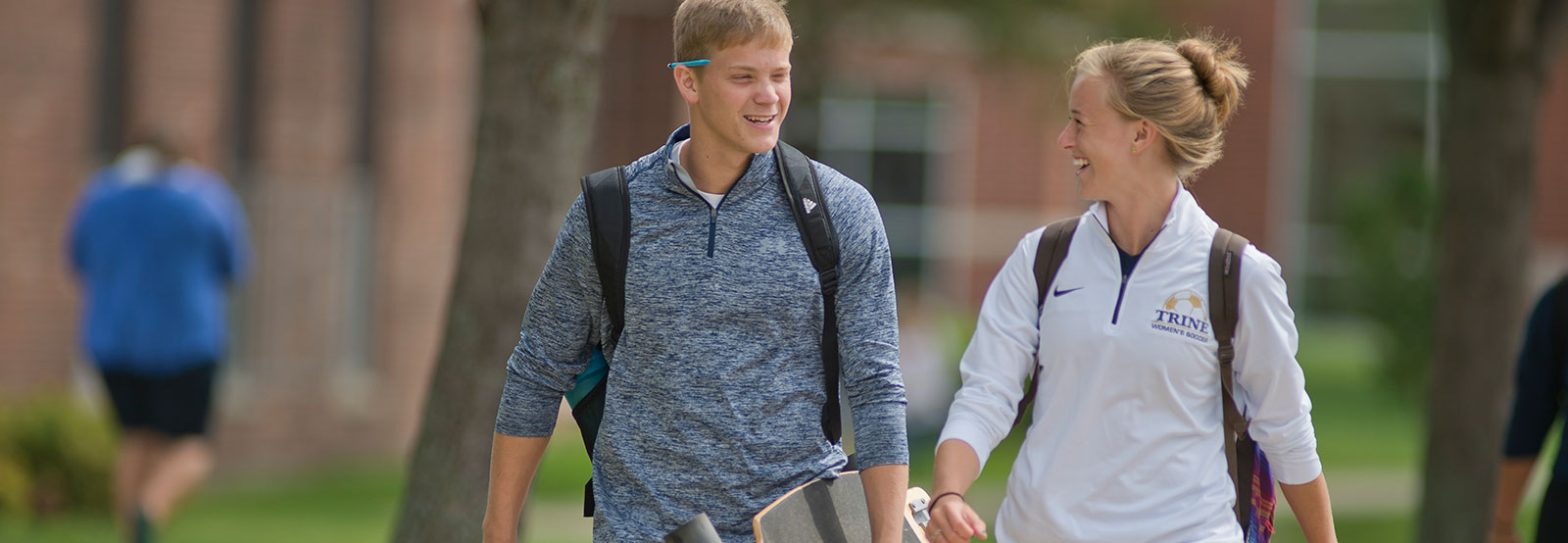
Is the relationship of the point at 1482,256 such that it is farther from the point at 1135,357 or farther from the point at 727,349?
the point at 727,349

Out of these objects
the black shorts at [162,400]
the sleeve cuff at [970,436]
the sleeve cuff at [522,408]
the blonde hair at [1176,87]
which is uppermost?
the blonde hair at [1176,87]

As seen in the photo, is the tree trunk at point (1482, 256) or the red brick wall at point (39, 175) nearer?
the tree trunk at point (1482, 256)

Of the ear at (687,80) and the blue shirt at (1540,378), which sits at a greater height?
the ear at (687,80)

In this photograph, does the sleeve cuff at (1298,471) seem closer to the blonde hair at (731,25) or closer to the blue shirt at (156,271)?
the blonde hair at (731,25)

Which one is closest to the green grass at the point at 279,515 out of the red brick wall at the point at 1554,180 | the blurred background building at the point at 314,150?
the blurred background building at the point at 314,150

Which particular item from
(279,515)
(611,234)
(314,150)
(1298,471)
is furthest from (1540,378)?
(314,150)

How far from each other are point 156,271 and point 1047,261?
571 cm

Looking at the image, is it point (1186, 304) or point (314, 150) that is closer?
point (1186, 304)

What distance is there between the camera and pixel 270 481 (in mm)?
12625

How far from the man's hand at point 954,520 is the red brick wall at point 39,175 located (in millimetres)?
8936

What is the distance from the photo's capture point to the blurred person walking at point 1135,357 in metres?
3.46

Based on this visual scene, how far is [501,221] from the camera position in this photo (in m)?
5.30

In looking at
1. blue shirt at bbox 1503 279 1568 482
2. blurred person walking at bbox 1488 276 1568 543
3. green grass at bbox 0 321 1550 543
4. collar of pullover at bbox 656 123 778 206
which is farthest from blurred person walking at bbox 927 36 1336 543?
green grass at bbox 0 321 1550 543

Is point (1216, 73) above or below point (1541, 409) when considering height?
above
